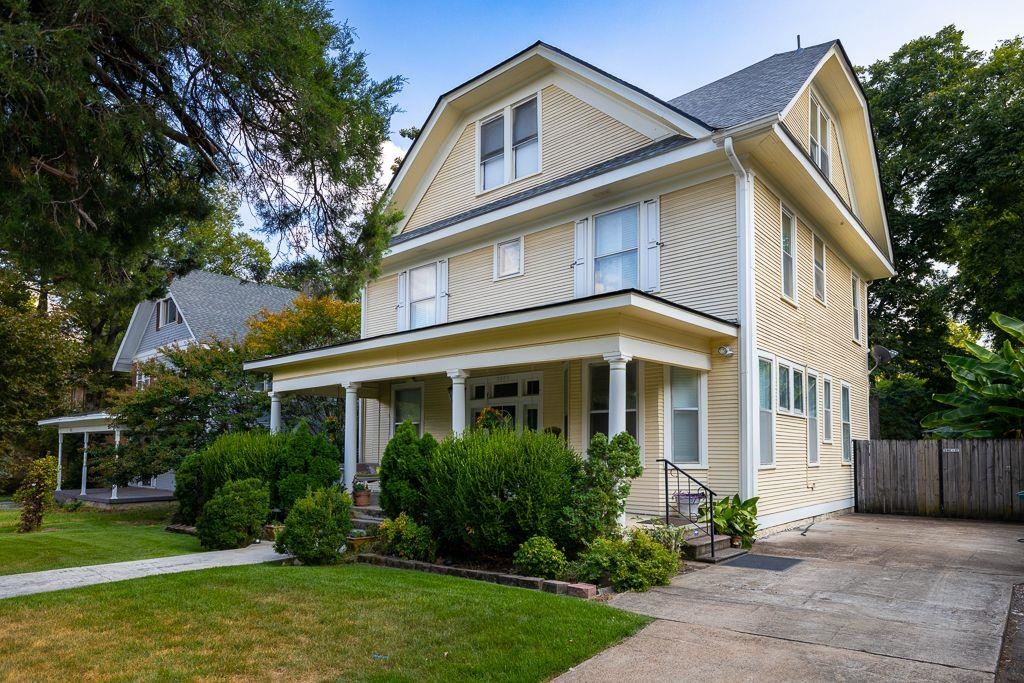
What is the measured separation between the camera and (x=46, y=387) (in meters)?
25.6

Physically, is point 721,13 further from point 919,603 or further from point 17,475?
point 17,475

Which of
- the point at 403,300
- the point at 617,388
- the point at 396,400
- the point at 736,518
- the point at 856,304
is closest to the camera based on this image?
the point at 617,388

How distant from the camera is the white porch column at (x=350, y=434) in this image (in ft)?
43.9

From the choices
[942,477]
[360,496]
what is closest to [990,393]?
[942,477]

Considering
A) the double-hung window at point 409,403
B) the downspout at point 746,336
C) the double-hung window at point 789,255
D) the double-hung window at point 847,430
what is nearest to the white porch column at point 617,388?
the downspout at point 746,336

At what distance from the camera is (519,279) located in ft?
46.0

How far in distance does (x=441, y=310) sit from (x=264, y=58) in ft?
32.8

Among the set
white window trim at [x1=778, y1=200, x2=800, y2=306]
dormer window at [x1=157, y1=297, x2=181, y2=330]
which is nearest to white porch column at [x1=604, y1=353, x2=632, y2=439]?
white window trim at [x1=778, y1=200, x2=800, y2=306]

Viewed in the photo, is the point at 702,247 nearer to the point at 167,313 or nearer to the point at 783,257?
the point at 783,257

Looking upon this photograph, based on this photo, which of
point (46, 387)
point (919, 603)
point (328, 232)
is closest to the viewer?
point (919, 603)

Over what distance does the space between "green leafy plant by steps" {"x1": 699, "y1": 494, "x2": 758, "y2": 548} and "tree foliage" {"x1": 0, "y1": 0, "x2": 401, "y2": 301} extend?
5850mm

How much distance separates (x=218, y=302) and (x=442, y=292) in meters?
13.1

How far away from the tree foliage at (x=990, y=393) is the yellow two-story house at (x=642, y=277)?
204cm

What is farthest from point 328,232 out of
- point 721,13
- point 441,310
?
point 721,13
